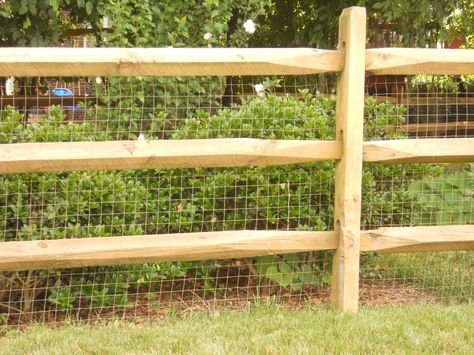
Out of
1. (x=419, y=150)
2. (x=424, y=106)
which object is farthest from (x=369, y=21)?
(x=419, y=150)

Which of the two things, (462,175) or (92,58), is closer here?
(92,58)

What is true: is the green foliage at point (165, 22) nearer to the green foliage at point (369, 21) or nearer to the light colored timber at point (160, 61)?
the light colored timber at point (160, 61)

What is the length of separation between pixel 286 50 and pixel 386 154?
0.93 meters

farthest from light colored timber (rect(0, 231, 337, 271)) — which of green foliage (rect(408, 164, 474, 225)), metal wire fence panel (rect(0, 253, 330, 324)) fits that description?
green foliage (rect(408, 164, 474, 225))

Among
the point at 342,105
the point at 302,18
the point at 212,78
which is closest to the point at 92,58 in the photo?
the point at 342,105

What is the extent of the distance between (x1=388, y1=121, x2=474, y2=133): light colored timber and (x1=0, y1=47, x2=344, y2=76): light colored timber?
1575 mm

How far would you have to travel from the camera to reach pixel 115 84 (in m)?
5.67

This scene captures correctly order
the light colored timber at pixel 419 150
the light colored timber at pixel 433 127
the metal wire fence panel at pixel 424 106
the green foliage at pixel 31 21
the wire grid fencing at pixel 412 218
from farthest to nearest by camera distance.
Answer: the green foliage at pixel 31 21, the light colored timber at pixel 433 127, the metal wire fence panel at pixel 424 106, the wire grid fencing at pixel 412 218, the light colored timber at pixel 419 150

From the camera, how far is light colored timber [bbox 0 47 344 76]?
3.79m

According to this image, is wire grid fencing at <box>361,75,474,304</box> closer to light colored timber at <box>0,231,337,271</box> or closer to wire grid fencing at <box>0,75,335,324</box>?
wire grid fencing at <box>0,75,335,324</box>

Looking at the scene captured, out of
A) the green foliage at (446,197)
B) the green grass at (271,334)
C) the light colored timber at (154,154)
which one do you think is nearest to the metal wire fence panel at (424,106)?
the green foliage at (446,197)

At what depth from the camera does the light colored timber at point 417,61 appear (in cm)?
426

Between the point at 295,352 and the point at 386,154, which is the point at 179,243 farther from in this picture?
the point at 386,154

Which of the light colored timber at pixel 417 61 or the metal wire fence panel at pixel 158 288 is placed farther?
the metal wire fence panel at pixel 158 288
